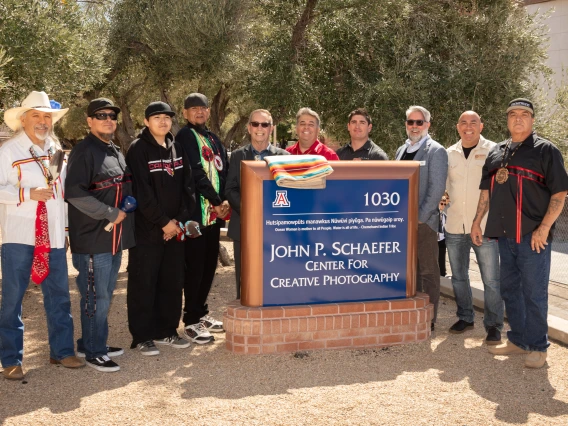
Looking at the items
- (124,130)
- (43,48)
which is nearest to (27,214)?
(43,48)

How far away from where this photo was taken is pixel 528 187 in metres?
5.14

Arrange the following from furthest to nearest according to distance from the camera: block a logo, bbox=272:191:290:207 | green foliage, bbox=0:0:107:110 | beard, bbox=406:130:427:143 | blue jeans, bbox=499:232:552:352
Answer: green foliage, bbox=0:0:107:110 → beard, bbox=406:130:427:143 → block a logo, bbox=272:191:290:207 → blue jeans, bbox=499:232:552:352

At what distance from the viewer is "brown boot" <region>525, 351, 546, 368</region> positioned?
5.21m

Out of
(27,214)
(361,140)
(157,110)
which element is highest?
(157,110)

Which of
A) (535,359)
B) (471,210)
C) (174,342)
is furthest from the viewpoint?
(471,210)

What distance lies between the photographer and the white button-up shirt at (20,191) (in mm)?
4703

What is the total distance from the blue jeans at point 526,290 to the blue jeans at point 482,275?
40 cm

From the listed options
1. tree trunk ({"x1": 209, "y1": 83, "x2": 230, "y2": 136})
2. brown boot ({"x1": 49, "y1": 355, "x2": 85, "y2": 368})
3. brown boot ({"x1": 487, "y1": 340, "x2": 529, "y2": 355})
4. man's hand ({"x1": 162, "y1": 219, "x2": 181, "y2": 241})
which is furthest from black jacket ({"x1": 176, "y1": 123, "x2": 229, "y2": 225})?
tree trunk ({"x1": 209, "y1": 83, "x2": 230, "y2": 136})

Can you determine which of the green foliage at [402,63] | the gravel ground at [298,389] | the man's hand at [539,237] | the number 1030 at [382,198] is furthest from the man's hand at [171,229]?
the green foliage at [402,63]

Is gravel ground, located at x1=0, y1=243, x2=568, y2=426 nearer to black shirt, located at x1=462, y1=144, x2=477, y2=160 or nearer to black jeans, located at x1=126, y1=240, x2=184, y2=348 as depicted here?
black jeans, located at x1=126, y1=240, x2=184, y2=348

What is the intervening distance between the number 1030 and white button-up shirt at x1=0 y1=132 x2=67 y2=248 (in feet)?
8.58

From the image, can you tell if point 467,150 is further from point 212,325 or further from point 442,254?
point 212,325

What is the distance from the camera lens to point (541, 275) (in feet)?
17.1

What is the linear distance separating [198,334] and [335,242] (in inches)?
59.7
